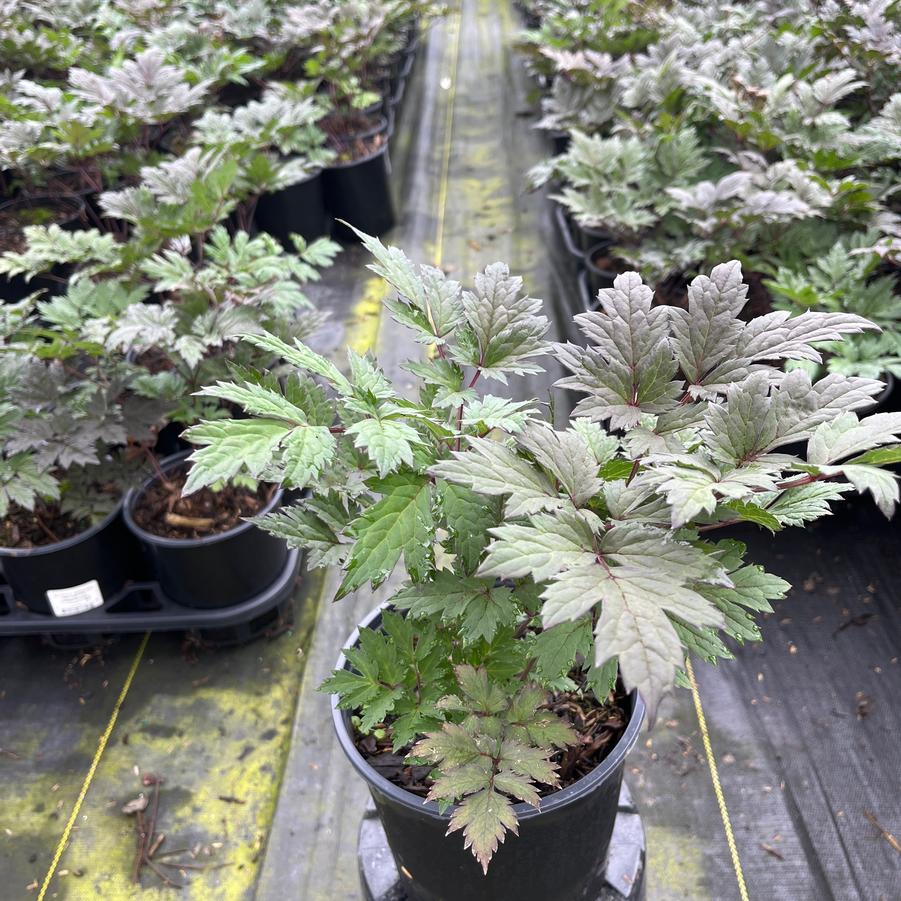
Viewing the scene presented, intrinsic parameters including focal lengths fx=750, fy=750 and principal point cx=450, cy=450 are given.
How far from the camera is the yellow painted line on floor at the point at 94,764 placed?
1.77 meters

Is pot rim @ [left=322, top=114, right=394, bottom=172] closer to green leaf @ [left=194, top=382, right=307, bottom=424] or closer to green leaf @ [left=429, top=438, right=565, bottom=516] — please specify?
green leaf @ [left=194, top=382, right=307, bottom=424]

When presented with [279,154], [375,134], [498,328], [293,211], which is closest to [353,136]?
[375,134]

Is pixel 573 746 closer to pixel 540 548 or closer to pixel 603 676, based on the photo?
pixel 603 676

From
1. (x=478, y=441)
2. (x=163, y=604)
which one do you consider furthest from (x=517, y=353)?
(x=163, y=604)

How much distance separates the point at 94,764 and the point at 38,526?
0.68 metres

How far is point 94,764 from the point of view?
198 cm

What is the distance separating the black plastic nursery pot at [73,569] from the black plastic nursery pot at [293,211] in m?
2.26

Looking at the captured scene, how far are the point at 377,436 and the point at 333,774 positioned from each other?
1.35 meters

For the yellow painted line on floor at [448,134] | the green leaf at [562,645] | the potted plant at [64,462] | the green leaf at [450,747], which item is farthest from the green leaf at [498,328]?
the yellow painted line on floor at [448,134]

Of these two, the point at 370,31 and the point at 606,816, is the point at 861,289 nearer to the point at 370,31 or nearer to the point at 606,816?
the point at 606,816

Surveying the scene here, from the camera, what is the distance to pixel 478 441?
90 centimetres

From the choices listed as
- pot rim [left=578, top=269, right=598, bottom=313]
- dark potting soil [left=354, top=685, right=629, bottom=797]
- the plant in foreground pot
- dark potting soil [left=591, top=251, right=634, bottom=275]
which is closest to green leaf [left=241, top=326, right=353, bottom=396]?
the plant in foreground pot

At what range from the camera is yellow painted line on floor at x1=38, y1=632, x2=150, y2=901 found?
1771mm

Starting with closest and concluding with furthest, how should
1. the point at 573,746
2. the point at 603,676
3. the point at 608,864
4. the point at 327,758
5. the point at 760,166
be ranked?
the point at 603,676 < the point at 573,746 < the point at 608,864 < the point at 327,758 < the point at 760,166
